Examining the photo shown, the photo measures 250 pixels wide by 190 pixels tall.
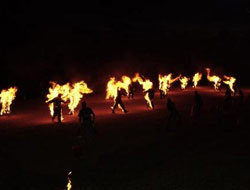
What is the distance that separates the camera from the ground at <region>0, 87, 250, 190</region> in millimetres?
10383

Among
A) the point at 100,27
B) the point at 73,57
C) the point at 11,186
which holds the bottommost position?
the point at 11,186

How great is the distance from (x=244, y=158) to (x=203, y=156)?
126cm

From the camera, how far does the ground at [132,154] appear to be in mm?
10383

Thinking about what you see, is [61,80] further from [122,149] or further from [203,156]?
[203,156]

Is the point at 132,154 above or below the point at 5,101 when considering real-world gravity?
below

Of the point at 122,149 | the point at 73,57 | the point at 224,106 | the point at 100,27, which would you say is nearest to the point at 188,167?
the point at 122,149

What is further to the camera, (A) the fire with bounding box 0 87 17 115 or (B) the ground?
(A) the fire with bounding box 0 87 17 115

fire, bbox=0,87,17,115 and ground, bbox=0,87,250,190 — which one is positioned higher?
fire, bbox=0,87,17,115

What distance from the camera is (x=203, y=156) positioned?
41.1 feet

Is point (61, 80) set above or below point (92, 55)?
below

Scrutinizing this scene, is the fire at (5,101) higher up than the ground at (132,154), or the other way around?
the fire at (5,101)

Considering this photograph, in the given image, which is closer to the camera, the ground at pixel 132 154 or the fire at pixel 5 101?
the ground at pixel 132 154

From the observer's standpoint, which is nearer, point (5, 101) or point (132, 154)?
point (132, 154)

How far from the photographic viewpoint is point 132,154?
1345 cm
